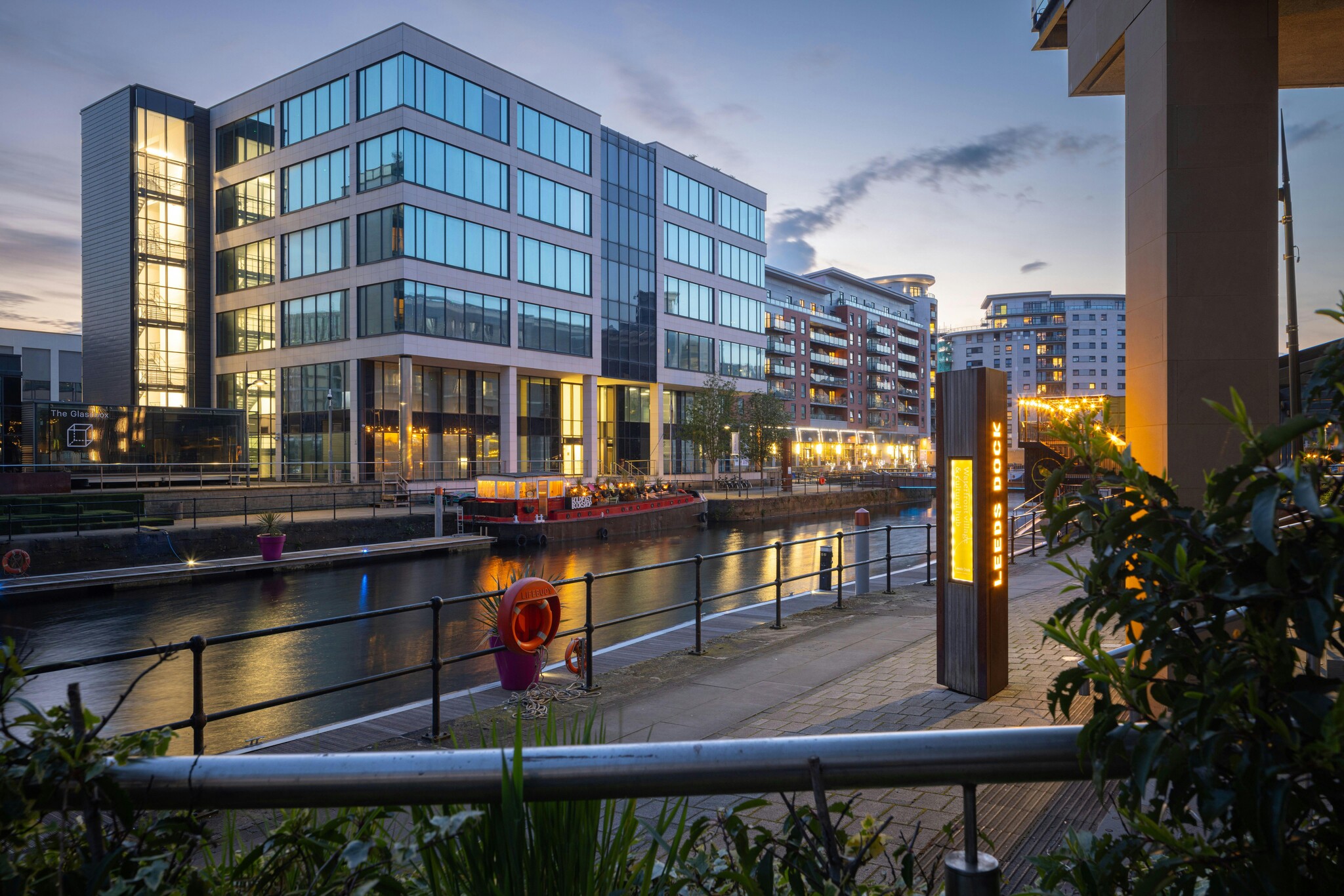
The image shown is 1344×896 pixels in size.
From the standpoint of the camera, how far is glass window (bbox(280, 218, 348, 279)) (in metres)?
47.5

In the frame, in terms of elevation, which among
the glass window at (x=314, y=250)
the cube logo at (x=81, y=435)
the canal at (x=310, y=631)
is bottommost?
the canal at (x=310, y=631)

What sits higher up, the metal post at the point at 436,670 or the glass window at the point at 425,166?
the glass window at the point at 425,166

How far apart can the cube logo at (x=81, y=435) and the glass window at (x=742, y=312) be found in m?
43.7

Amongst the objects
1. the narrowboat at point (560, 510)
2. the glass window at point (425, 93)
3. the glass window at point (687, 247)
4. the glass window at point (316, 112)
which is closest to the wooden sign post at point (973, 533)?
the narrowboat at point (560, 510)

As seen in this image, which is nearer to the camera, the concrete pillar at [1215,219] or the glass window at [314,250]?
the concrete pillar at [1215,219]

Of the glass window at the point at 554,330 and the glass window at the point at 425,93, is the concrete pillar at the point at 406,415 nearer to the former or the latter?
the glass window at the point at 554,330

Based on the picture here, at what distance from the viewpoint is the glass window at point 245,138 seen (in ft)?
168

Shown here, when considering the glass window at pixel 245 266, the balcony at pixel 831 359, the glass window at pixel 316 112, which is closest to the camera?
the glass window at pixel 316 112

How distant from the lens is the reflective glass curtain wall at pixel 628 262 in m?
58.3

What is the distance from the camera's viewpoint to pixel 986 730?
1.75 m

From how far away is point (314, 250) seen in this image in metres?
48.9

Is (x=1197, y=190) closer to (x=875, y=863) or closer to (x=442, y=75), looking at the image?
(x=875, y=863)

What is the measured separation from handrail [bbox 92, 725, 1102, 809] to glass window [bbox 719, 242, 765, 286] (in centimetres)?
6801

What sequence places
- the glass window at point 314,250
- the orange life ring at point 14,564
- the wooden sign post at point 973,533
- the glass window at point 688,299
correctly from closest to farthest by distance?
the wooden sign post at point 973,533
the orange life ring at point 14,564
the glass window at point 314,250
the glass window at point 688,299
